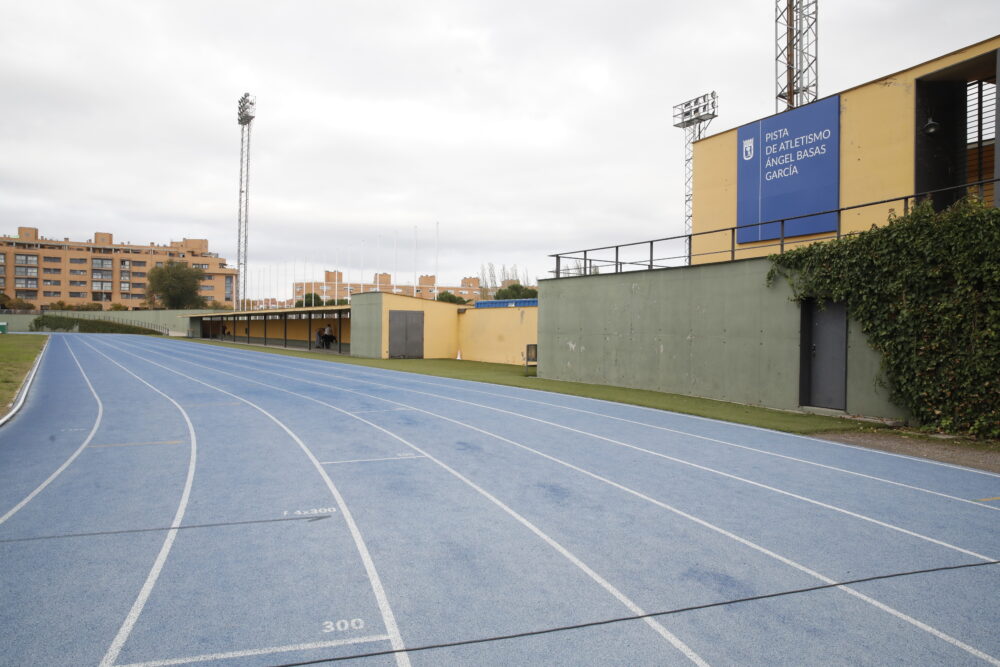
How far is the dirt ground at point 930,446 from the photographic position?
8.34 meters

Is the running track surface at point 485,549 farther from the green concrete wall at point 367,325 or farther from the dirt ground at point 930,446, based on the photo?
the green concrete wall at point 367,325

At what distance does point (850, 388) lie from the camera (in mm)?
12078

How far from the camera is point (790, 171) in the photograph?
55.2ft

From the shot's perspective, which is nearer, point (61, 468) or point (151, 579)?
point (151, 579)

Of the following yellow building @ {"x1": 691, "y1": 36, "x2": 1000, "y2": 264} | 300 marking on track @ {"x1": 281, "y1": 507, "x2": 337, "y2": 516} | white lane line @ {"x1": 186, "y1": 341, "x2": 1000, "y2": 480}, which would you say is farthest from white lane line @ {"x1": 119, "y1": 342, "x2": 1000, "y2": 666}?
yellow building @ {"x1": 691, "y1": 36, "x2": 1000, "y2": 264}

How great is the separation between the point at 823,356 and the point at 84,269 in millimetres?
136706

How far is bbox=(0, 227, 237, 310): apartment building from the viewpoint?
11081 centimetres

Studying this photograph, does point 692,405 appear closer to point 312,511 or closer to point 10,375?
point 312,511

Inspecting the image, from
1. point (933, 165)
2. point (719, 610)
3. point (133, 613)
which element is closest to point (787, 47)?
point (933, 165)

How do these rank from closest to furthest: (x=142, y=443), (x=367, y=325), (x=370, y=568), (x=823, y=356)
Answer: (x=370, y=568)
(x=142, y=443)
(x=823, y=356)
(x=367, y=325)

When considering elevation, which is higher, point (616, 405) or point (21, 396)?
point (616, 405)

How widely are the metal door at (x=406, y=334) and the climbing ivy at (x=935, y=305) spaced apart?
23492 millimetres

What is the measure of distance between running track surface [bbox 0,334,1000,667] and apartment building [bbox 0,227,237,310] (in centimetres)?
11663

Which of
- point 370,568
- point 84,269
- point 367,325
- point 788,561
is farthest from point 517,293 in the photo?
point 84,269
